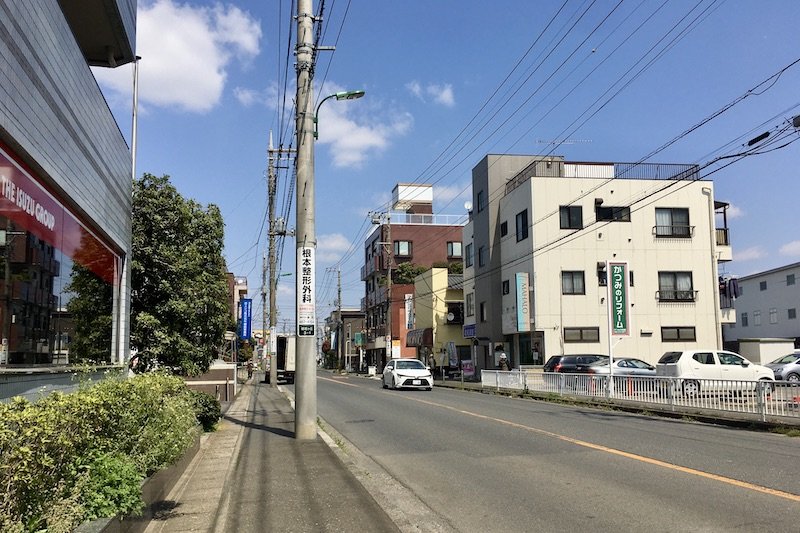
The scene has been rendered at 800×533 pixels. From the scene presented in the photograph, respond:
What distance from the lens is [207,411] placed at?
12820mm

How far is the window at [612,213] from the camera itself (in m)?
33.4

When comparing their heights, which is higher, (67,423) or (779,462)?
(67,423)

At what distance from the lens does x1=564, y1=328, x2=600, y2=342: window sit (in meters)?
32.5

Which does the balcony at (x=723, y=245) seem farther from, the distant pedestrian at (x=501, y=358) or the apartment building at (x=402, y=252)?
the apartment building at (x=402, y=252)

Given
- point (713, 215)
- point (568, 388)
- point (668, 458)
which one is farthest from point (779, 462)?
point (713, 215)

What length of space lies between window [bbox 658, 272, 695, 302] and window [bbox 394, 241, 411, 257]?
131ft

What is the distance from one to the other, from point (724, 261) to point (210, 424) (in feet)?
104

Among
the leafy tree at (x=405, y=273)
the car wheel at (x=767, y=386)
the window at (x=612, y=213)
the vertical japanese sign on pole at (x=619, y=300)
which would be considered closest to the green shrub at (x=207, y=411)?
the car wheel at (x=767, y=386)

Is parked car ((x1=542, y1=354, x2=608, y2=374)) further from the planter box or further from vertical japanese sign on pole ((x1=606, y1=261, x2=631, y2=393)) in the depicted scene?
the planter box

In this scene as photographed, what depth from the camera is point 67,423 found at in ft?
13.3

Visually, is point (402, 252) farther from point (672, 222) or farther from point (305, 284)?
point (305, 284)

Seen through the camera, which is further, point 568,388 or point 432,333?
point 432,333

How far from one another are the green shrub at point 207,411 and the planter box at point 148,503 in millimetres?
3578

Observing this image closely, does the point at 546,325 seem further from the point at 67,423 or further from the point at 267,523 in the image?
the point at 67,423
